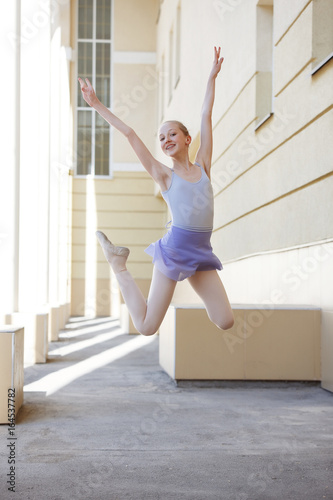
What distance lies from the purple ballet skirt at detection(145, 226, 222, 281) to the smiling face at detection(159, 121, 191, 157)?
0.52 meters

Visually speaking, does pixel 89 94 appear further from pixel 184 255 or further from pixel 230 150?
pixel 230 150

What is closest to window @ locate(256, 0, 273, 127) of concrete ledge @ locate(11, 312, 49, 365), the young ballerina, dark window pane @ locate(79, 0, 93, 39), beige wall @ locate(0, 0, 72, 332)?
beige wall @ locate(0, 0, 72, 332)

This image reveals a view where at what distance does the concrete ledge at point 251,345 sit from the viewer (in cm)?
699

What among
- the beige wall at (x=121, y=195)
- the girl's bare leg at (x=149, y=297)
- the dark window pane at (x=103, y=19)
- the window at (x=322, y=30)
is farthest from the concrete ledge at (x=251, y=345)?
the dark window pane at (x=103, y=19)

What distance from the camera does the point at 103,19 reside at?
2283 centimetres

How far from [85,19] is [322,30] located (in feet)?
57.7

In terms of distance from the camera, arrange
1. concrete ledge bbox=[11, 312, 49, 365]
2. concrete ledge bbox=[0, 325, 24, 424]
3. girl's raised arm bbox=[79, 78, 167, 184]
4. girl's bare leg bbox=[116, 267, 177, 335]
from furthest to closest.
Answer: concrete ledge bbox=[11, 312, 49, 365], concrete ledge bbox=[0, 325, 24, 424], girl's bare leg bbox=[116, 267, 177, 335], girl's raised arm bbox=[79, 78, 167, 184]

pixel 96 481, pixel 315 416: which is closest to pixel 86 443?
pixel 96 481

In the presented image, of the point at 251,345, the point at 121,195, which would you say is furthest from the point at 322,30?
the point at 121,195

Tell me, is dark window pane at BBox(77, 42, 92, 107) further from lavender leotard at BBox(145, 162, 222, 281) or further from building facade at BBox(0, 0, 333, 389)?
lavender leotard at BBox(145, 162, 222, 281)

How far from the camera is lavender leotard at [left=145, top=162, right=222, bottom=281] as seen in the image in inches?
156

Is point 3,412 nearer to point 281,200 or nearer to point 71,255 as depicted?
point 281,200

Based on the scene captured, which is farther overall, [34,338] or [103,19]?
[103,19]

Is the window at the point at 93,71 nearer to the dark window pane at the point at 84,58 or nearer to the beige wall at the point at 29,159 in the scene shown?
the dark window pane at the point at 84,58
